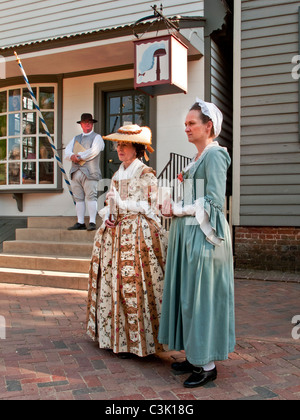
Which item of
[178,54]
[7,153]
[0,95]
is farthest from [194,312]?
[0,95]

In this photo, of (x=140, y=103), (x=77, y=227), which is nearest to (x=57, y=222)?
(x=77, y=227)

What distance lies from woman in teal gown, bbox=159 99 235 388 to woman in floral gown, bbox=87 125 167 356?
0.36 metres

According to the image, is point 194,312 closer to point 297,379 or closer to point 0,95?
point 297,379

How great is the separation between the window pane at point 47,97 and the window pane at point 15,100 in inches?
19.7

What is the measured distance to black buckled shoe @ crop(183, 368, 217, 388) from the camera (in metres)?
2.68

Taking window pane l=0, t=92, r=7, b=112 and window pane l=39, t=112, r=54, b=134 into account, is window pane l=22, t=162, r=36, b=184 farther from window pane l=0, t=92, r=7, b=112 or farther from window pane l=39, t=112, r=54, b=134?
window pane l=0, t=92, r=7, b=112

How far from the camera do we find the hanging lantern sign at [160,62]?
5555 millimetres

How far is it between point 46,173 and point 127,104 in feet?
6.77

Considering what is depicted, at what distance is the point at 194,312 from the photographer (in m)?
2.66

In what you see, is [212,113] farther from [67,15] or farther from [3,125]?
[3,125]

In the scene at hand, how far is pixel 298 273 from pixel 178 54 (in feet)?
12.7

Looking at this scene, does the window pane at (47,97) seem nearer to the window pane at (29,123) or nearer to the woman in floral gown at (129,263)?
the window pane at (29,123)

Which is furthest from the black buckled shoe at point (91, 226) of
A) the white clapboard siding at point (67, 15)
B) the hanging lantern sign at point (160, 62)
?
the white clapboard siding at point (67, 15)

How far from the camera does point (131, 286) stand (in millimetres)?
3195
